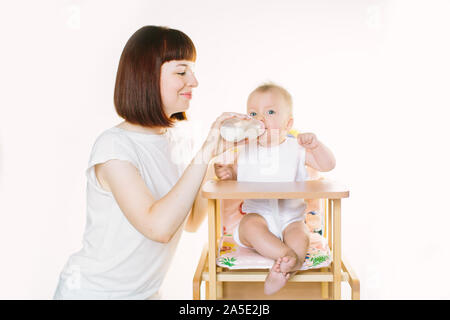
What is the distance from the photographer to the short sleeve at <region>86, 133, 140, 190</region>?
3.99 ft

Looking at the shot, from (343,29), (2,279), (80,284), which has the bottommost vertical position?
(2,279)

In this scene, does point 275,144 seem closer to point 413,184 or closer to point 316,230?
point 316,230

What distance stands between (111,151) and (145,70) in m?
0.25

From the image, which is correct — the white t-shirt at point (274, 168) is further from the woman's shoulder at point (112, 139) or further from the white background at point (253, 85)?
the white background at point (253, 85)

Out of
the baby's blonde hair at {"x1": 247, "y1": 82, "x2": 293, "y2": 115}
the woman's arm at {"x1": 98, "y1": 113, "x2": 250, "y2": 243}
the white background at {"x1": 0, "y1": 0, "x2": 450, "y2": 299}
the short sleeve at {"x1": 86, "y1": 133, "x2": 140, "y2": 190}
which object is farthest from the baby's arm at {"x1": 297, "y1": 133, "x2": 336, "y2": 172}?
the white background at {"x1": 0, "y1": 0, "x2": 450, "y2": 299}

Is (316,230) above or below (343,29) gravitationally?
below

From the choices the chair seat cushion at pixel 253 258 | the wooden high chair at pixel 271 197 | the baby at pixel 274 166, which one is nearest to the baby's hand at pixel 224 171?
the baby at pixel 274 166

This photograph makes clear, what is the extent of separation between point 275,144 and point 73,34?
1.18m

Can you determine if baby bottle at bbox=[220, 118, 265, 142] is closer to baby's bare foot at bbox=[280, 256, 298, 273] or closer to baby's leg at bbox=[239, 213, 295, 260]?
baby's leg at bbox=[239, 213, 295, 260]

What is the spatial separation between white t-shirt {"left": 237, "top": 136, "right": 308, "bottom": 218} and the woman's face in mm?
281

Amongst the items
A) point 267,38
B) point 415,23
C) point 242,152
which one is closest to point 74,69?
point 267,38

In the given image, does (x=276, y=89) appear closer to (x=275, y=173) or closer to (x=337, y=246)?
(x=275, y=173)

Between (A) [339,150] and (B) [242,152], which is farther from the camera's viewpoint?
(A) [339,150]

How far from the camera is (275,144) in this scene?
150 centimetres
